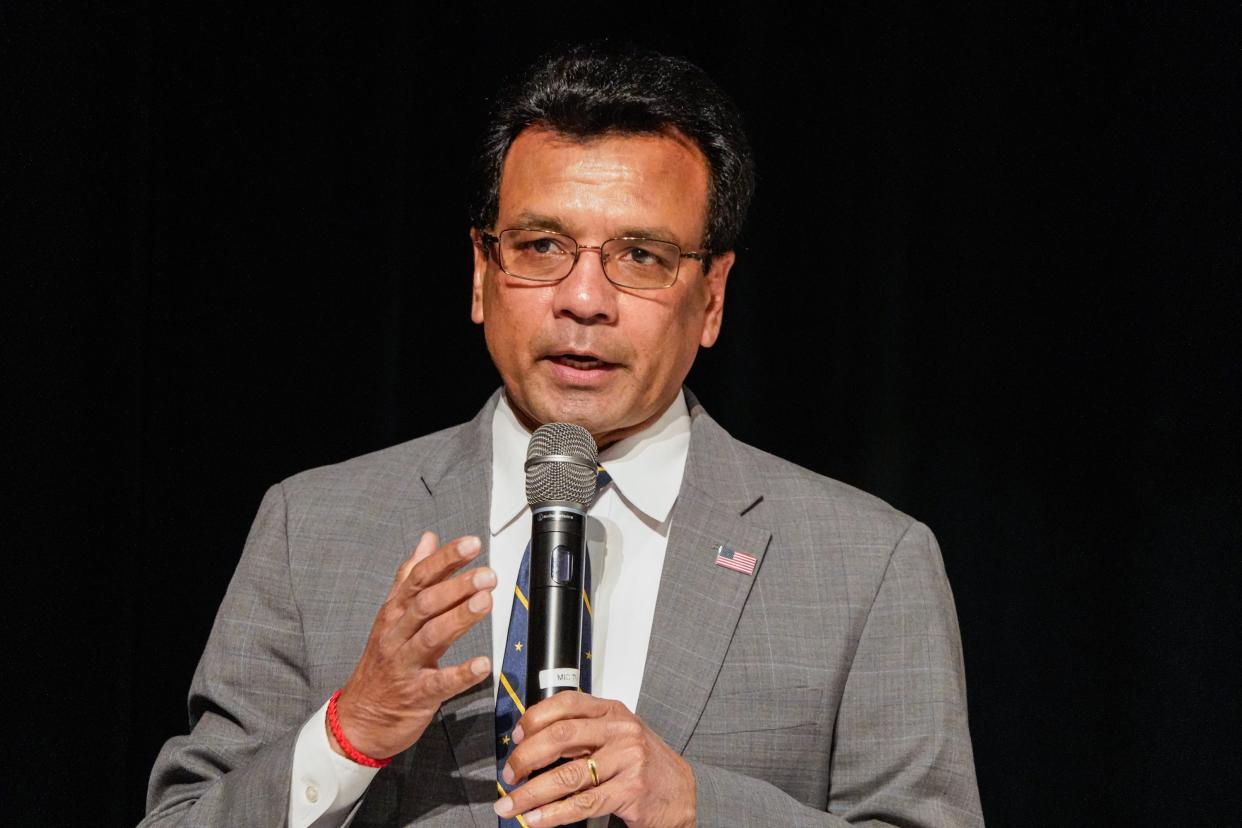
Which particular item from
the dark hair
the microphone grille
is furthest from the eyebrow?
the microphone grille

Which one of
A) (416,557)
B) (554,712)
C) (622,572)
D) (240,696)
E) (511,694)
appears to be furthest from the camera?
(622,572)

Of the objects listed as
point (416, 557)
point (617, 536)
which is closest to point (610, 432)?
point (617, 536)

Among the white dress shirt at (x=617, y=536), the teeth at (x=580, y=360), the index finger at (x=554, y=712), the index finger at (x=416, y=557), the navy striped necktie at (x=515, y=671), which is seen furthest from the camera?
the teeth at (x=580, y=360)

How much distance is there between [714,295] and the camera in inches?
88.2

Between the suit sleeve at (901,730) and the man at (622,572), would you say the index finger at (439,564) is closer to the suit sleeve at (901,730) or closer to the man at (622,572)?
the man at (622,572)

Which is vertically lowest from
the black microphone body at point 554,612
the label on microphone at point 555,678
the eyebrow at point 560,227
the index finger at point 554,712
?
the index finger at point 554,712

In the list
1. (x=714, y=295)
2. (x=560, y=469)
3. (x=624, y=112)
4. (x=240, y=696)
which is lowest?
(x=240, y=696)

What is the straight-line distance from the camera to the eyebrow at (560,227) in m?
2.02

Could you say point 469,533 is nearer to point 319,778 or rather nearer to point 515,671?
point 515,671

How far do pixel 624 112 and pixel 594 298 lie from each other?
0.33 metres

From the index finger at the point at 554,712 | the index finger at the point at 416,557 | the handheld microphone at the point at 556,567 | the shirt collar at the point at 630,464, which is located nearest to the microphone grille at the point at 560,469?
the handheld microphone at the point at 556,567

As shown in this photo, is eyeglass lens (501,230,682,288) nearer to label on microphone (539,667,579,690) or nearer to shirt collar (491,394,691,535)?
shirt collar (491,394,691,535)

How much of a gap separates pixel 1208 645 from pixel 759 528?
123 cm

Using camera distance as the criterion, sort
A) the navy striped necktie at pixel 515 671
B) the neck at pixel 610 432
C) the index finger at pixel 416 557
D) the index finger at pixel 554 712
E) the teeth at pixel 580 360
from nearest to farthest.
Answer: the index finger at pixel 554 712, the index finger at pixel 416 557, the navy striped necktie at pixel 515 671, the teeth at pixel 580 360, the neck at pixel 610 432
